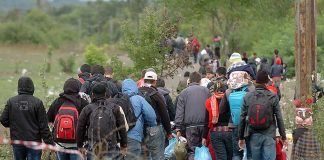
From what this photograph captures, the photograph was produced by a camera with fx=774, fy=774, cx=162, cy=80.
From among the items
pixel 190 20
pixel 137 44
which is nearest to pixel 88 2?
pixel 190 20

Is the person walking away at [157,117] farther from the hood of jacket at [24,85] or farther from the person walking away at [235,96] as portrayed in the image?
the hood of jacket at [24,85]

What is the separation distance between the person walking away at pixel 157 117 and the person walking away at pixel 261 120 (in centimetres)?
154

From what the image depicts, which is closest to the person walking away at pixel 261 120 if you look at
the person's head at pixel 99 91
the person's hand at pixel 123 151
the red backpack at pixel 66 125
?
the person's hand at pixel 123 151

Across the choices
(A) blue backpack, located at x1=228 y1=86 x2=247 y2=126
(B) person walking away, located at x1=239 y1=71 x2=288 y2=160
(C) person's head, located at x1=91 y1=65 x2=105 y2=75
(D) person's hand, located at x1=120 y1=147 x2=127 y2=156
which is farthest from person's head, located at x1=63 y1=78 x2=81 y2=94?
(C) person's head, located at x1=91 y1=65 x2=105 y2=75

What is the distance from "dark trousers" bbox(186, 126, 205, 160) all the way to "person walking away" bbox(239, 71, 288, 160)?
1514mm

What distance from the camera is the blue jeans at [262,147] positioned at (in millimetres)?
10781

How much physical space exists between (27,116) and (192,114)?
289cm

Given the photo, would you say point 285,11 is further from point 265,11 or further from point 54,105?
point 54,105

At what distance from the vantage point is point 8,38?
81312mm

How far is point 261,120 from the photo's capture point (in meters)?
10.6

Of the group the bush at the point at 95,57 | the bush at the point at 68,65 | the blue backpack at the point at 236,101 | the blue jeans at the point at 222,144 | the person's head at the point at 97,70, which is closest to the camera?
the blue backpack at the point at 236,101

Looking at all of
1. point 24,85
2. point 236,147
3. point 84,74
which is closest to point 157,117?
point 236,147

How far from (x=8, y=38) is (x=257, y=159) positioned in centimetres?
7264

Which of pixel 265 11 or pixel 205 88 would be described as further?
pixel 265 11
